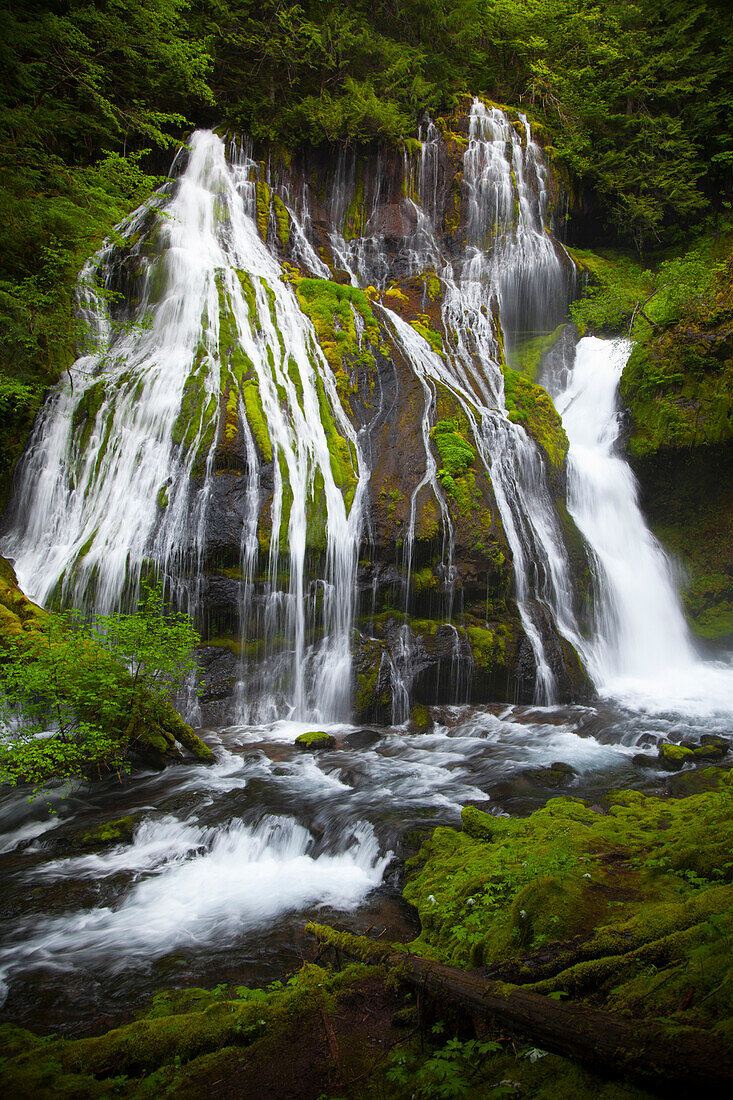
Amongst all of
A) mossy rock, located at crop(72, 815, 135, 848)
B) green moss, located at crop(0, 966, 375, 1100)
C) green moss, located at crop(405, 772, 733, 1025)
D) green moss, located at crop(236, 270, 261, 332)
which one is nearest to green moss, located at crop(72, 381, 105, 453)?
green moss, located at crop(236, 270, 261, 332)

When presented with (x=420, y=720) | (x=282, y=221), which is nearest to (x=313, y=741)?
(x=420, y=720)

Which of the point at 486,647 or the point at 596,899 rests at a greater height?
the point at 486,647

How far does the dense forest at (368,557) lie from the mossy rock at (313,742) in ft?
0.14

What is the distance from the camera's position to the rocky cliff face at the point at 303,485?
33.7 ft

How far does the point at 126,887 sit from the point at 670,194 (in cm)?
2531

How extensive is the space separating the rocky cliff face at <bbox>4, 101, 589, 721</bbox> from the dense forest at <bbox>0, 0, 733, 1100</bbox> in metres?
0.09

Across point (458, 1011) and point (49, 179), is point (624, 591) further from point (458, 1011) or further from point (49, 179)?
point (49, 179)

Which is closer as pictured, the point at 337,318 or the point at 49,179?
the point at 49,179

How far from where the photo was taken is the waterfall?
11.8m

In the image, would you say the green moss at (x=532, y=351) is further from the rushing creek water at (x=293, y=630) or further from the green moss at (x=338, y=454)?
the green moss at (x=338, y=454)

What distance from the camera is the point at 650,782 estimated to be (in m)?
6.95

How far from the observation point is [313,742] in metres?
8.38

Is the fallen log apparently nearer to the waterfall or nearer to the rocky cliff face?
the rocky cliff face

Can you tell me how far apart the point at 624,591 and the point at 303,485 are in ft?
27.0
